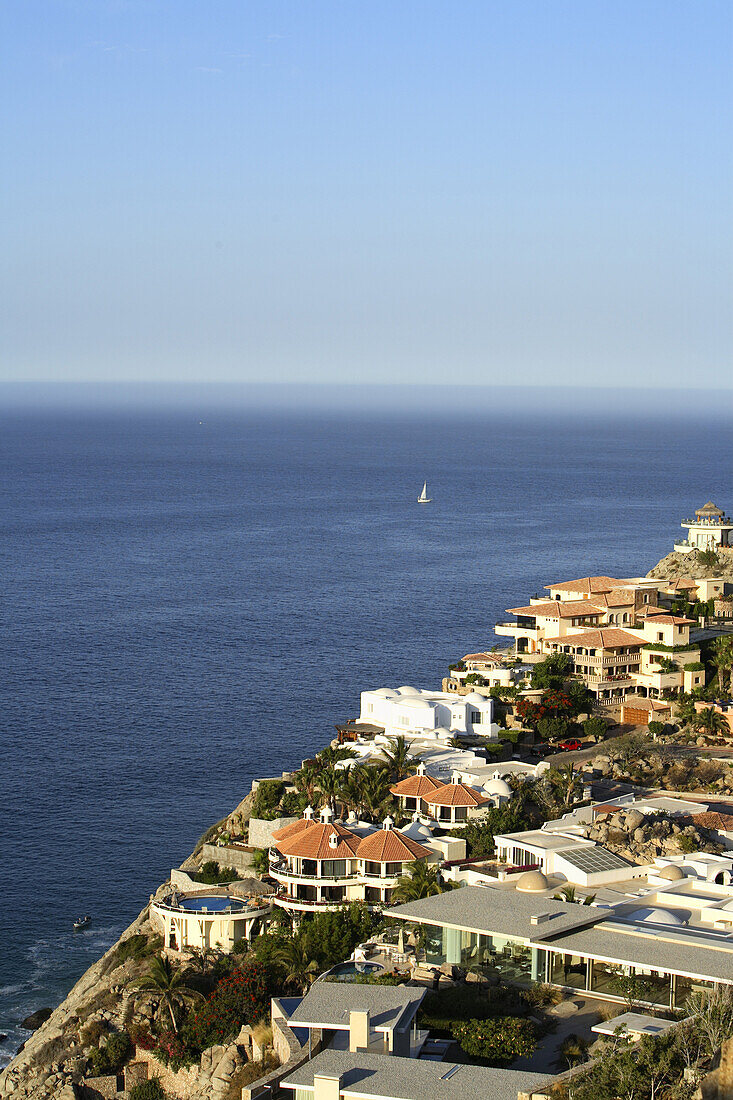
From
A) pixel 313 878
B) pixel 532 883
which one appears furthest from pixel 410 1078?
pixel 313 878

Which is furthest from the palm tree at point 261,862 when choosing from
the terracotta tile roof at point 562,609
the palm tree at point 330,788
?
the terracotta tile roof at point 562,609

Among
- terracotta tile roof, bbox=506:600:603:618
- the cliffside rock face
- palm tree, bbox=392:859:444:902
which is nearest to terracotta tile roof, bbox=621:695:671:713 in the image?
terracotta tile roof, bbox=506:600:603:618

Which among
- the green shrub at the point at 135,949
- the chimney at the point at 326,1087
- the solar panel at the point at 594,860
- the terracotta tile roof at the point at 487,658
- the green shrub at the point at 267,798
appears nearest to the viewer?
the chimney at the point at 326,1087

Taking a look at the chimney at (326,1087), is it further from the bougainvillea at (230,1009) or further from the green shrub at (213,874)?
the green shrub at (213,874)

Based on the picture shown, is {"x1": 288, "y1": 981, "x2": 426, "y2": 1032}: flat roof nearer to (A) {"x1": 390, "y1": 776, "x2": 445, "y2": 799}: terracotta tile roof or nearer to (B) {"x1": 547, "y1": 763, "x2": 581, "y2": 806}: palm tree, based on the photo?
(A) {"x1": 390, "y1": 776, "x2": 445, "y2": 799}: terracotta tile roof

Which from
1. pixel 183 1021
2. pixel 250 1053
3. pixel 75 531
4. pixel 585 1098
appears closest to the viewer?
pixel 585 1098

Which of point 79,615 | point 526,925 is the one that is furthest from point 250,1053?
point 79,615

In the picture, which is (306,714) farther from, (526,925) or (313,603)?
(526,925)
